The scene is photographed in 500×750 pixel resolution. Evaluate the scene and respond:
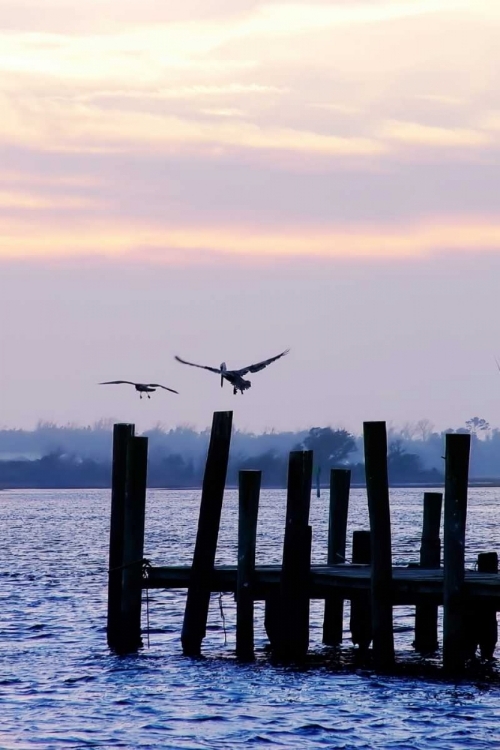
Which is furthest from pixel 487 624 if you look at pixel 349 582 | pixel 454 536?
pixel 454 536

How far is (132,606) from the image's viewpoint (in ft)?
72.1

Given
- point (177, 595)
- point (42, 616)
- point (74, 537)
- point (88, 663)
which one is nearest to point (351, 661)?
point (88, 663)

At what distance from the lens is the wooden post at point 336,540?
76.4 feet

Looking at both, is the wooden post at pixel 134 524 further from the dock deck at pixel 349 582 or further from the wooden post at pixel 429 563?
the wooden post at pixel 429 563

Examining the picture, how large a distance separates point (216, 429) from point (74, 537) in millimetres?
51577

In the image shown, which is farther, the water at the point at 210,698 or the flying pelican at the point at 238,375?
the flying pelican at the point at 238,375

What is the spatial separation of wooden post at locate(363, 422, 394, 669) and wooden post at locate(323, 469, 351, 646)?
11.1 feet

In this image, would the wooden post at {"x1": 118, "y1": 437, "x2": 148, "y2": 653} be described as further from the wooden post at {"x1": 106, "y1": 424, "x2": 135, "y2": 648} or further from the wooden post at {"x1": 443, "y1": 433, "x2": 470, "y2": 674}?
the wooden post at {"x1": 443, "y1": 433, "x2": 470, "y2": 674}

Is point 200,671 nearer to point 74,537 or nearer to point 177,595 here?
point 177,595

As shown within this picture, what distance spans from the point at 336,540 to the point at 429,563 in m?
1.71

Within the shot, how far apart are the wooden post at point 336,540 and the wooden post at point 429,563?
134 centimetres

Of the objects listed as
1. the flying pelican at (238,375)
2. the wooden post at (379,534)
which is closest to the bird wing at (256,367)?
the flying pelican at (238,375)

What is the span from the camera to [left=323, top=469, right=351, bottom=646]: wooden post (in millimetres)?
23297

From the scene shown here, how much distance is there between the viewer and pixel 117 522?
72.8ft
